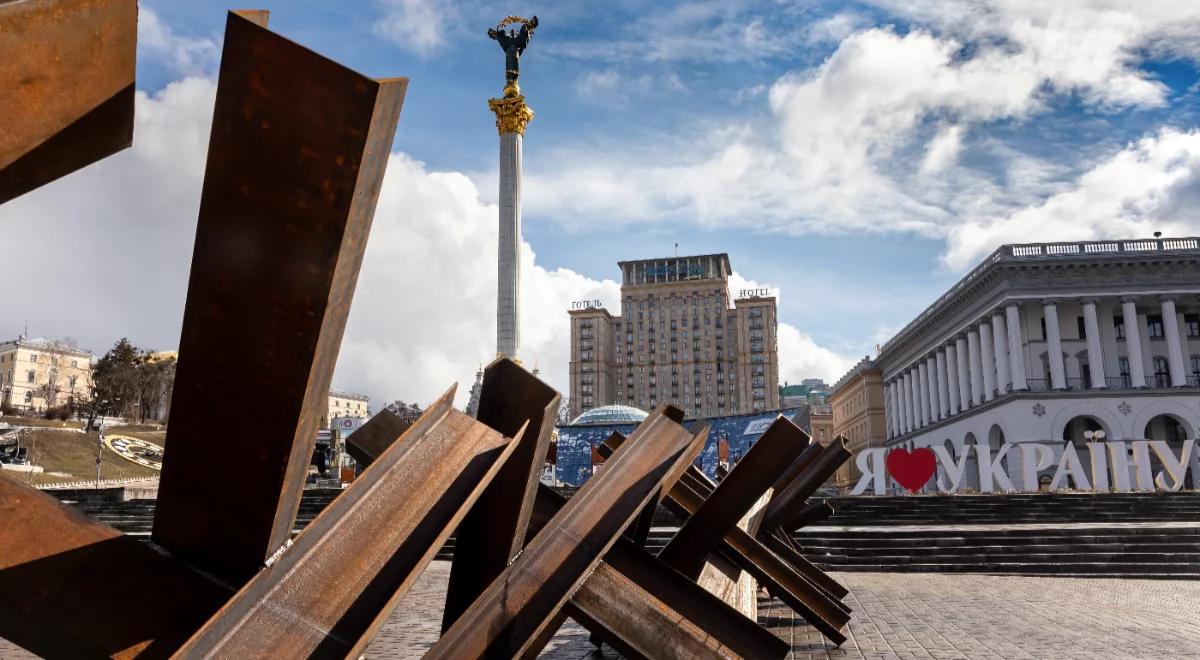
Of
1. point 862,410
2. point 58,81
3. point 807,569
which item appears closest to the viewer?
point 58,81

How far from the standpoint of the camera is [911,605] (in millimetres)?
10688

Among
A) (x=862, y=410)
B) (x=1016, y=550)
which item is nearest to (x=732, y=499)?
(x=1016, y=550)

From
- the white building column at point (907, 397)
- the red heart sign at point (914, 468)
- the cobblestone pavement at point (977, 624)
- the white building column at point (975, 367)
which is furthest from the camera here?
the white building column at point (907, 397)

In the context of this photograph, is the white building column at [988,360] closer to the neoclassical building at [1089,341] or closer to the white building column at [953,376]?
the neoclassical building at [1089,341]

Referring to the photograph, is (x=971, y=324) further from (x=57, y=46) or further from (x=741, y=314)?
(x=741, y=314)

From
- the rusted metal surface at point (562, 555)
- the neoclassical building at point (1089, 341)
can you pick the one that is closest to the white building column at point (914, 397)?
the neoclassical building at point (1089, 341)

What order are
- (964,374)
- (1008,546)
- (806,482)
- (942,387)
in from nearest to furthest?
(806,482)
(1008,546)
(964,374)
(942,387)

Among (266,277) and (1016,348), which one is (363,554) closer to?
(266,277)

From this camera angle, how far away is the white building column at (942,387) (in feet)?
220

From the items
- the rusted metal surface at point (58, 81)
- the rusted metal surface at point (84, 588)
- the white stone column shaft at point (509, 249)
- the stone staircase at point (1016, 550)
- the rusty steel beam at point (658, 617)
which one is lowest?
the stone staircase at point (1016, 550)

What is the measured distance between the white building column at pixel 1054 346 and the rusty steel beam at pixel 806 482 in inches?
1984

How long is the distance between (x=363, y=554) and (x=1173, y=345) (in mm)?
61236

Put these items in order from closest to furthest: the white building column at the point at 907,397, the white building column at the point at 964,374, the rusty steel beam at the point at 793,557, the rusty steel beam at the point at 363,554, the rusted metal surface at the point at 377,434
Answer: the rusty steel beam at the point at 363,554 < the rusted metal surface at the point at 377,434 < the rusty steel beam at the point at 793,557 < the white building column at the point at 964,374 < the white building column at the point at 907,397

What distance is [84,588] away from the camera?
2186mm
